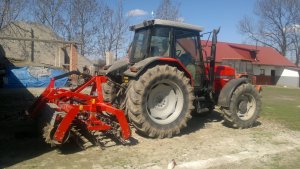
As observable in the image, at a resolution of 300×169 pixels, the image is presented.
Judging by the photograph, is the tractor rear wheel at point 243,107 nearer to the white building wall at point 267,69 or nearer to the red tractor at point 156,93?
the red tractor at point 156,93

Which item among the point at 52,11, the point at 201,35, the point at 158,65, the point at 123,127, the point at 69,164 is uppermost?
the point at 52,11

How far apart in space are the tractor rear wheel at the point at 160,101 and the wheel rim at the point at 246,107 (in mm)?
1799

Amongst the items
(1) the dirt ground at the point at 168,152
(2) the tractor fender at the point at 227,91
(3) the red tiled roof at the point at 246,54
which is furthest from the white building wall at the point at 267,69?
(1) the dirt ground at the point at 168,152

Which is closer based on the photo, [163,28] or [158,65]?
[158,65]

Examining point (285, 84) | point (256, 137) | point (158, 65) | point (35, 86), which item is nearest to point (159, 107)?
point (158, 65)

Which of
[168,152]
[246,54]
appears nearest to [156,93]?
[168,152]

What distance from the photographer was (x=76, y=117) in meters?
6.00

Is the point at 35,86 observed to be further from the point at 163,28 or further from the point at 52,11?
the point at 52,11

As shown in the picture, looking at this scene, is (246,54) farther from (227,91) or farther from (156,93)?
(156,93)

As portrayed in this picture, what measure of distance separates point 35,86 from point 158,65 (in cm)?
1407

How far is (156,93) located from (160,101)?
8.3 inches

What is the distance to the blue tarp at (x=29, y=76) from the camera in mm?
18062

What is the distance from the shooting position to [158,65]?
6762 millimetres

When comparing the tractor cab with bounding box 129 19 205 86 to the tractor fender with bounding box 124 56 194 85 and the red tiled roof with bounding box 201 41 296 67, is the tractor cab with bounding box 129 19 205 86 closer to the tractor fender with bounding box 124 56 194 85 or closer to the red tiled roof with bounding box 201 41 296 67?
the tractor fender with bounding box 124 56 194 85
